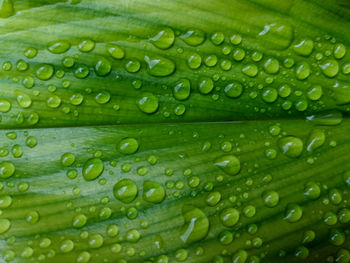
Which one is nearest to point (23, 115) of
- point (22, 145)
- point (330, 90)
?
point (22, 145)

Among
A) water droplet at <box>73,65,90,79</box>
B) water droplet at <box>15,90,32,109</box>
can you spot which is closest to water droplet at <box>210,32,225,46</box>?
water droplet at <box>73,65,90,79</box>

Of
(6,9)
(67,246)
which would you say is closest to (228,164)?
(67,246)

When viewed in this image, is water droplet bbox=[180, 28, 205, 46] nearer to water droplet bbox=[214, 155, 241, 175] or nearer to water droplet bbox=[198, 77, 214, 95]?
water droplet bbox=[198, 77, 214, 95]

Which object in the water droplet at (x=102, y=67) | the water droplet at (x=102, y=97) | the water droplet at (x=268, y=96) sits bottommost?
the water droplet at (x=102, y=97)

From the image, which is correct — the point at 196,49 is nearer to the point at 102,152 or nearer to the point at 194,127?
the point at 194,127

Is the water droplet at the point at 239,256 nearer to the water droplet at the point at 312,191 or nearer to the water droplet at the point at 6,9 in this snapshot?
the water droplet at the point at 312,191

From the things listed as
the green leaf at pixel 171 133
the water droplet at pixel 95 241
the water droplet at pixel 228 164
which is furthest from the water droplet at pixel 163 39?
the water droplet at pixel 95 241
